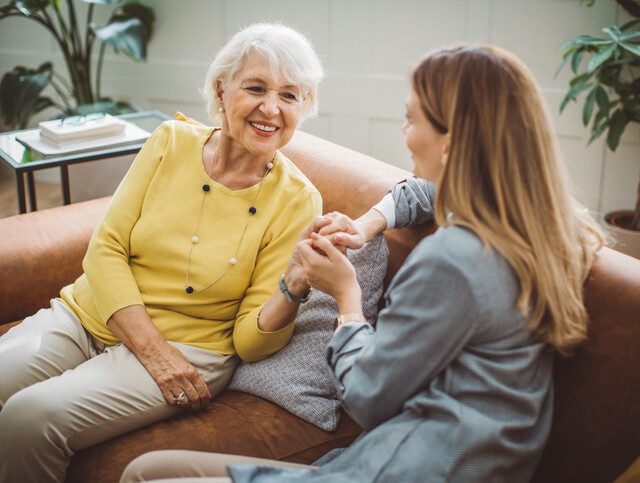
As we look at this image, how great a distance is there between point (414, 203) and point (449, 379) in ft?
1.86

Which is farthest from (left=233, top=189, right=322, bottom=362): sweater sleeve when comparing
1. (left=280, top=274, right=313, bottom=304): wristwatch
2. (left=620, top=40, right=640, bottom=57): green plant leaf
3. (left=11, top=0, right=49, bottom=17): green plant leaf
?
(left=11, top=0, right=49, bottom=17): green plant leaf

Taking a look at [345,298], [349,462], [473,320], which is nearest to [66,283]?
[345,298]

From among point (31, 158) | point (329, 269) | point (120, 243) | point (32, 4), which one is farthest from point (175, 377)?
point (32, 4)

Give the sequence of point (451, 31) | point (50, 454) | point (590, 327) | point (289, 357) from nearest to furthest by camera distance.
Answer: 1. point (590, 327)
2. point (50, 454)
3. point (289, 357)
4. point (451, 31)

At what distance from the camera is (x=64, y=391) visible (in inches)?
58.4

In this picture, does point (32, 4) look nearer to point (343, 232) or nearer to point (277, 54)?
point (277, 54)

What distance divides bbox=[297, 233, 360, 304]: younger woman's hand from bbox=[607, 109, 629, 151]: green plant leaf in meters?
1.55

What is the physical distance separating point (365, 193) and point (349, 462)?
2.62 ft

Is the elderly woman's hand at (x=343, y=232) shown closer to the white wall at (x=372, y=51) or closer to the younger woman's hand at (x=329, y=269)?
the younger woman's hand at (x=329, y=269)

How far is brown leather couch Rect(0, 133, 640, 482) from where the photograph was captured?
47.6 inches

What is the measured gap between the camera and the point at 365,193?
5.81ft

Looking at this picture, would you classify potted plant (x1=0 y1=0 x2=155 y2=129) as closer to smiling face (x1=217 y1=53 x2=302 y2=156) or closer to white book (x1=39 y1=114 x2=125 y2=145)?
white book (x1=39 y1=114 x2=125 y2=145)

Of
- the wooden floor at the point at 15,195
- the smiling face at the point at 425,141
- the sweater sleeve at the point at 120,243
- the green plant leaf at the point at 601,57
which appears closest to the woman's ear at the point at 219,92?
the sweater sleeve at the point at 120,243

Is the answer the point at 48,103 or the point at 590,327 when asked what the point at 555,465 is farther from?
the point at 48,103
